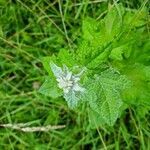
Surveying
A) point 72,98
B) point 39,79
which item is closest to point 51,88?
Answer: point 72,98

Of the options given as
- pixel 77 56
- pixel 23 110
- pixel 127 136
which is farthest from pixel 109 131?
pixel 77 56

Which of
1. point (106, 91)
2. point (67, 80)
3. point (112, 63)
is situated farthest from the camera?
point (112, 63)

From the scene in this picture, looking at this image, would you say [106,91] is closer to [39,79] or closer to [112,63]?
[112,63]

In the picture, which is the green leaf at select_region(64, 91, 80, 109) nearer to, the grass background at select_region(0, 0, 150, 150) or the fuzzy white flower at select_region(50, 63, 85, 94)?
the fuzzy white flower at select_region(50, 63, 85, 94)

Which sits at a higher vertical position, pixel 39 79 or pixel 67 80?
pixel 67 80

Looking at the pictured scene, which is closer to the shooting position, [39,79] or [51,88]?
[51,88]

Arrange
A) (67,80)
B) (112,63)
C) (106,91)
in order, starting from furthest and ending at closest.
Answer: (112,63) → (106,91) → (67,80)

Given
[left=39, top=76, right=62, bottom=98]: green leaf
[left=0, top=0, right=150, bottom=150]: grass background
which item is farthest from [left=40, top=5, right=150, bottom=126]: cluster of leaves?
[left=0, top=0, right=150, bottom=150]: grass background
